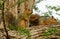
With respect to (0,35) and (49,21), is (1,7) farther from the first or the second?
(49,21)

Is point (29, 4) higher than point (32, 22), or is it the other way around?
point (29, 4)

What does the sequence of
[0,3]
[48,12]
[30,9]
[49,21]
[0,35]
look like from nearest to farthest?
[0,3] → [0,35] → [48,12] → [49,21] → [30,9]

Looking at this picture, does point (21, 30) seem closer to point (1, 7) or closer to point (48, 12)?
point (1, 7)

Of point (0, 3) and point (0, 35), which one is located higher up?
point (0, 3)

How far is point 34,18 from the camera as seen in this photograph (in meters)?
12.2

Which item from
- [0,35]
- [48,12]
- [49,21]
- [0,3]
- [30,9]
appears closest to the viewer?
[0,3]

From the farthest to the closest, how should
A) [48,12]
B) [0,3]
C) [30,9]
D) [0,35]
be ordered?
[30,9]
[48,12]
[0,35]
[0,3]

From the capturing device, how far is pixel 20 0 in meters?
3.11

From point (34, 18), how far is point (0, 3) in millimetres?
9301

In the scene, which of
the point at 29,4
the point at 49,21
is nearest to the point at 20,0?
the point at 49,21

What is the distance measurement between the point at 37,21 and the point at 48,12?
4.91m

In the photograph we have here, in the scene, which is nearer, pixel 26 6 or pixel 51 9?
pixel 51 9

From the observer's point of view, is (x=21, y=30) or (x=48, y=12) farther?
(x=48, y=12)

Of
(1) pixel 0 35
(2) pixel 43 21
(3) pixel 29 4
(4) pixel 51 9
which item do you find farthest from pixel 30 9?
(1) pixel 0 35
